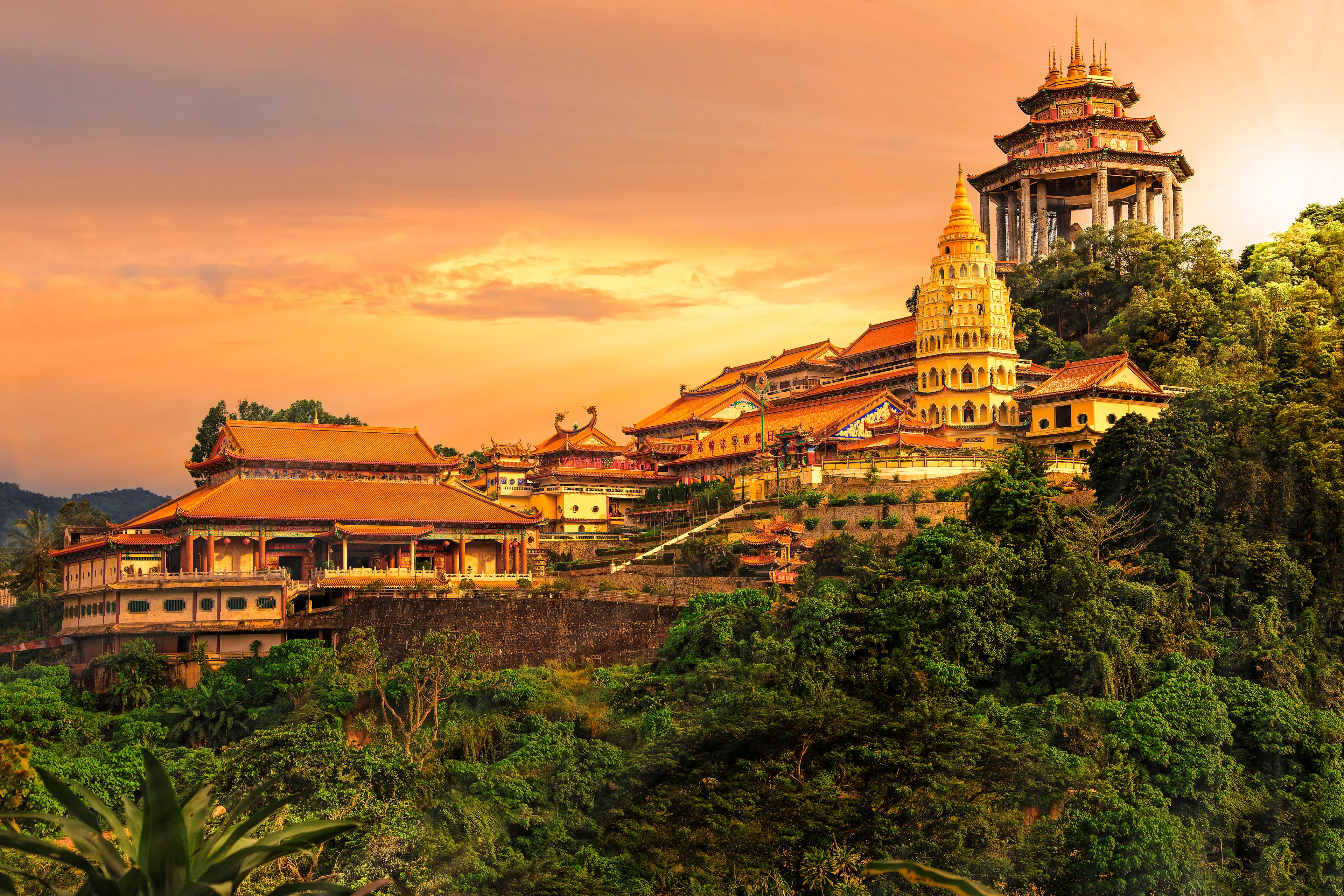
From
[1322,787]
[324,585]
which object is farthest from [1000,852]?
[324,585]

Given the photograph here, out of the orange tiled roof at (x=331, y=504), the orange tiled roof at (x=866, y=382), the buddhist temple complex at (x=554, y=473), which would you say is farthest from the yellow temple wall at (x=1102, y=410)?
the orange tiled roof at (x=331, y=504)

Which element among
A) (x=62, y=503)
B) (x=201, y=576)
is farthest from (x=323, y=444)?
(x=62, y=503)

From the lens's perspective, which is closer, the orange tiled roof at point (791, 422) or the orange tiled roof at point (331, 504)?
the orange tiled roof at point (331, 504)

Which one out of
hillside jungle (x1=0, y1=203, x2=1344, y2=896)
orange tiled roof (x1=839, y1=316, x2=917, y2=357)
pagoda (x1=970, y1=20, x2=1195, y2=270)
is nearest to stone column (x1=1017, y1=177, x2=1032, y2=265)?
pagoda (x1=970, y1=20, x2=1195, y2=270)

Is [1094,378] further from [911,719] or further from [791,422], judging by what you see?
[911,719]

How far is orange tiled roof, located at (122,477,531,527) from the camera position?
153 ft

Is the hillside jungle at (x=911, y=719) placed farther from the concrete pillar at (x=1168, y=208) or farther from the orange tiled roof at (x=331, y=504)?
the concrete pillar at (x=1168, y=208)

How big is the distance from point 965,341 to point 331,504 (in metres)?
25.3

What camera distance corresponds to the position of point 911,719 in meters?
29.0

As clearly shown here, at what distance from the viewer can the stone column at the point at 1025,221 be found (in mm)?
72688

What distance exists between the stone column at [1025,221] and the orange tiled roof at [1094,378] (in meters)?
22.3

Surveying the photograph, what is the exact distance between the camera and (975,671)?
109ft

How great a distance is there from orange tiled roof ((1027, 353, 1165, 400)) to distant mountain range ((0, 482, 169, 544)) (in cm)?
11604

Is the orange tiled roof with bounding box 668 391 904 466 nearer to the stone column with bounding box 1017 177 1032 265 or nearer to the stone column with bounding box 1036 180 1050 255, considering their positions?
the stone column with bounding box 1017 177 1032 265
